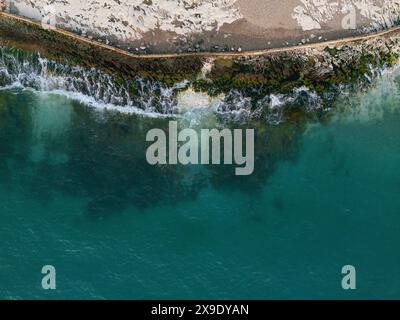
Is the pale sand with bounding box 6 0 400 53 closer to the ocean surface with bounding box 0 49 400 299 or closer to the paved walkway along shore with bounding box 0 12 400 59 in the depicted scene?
the paved walkway along shore with bounding box 0 12 400 59

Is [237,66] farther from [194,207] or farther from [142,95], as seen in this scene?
[194,207]

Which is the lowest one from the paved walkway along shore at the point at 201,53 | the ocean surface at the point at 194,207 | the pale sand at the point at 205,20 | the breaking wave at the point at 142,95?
the ocean surface at the point at 194,207

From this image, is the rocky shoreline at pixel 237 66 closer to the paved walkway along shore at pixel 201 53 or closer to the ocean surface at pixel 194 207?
the paved walkway along shore at pixel 201 53

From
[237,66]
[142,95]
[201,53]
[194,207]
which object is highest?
[201,53]

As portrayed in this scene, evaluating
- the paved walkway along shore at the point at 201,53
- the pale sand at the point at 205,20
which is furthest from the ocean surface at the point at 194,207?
the pale sand at the point at 205,20

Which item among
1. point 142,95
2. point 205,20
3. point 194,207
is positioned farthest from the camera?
point 142,95

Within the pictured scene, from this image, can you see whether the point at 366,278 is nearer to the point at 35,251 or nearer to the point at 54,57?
the point at 35,251

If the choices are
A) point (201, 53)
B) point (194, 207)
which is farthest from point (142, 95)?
point (194, 207)
